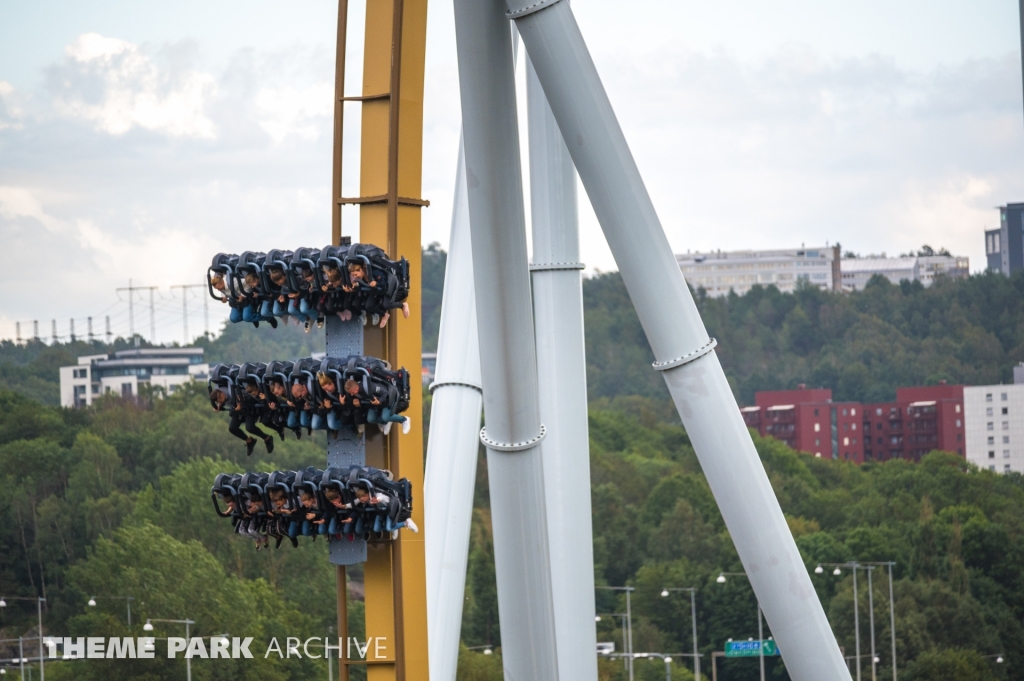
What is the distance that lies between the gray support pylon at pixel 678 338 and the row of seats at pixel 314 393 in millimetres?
2734

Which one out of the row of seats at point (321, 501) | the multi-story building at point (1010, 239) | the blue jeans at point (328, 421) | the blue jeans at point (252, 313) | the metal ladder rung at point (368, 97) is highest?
the multi-story building at point (1010, 239)

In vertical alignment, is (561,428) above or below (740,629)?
above

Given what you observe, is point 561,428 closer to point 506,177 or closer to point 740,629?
point 506,177

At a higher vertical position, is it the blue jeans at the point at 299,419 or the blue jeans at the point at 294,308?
the blue jeans at the point at 294,308

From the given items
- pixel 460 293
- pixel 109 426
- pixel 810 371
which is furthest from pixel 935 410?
pixel 460 293

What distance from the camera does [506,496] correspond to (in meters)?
15.5

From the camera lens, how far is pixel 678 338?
14.9 meters

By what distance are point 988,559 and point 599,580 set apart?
21.1m

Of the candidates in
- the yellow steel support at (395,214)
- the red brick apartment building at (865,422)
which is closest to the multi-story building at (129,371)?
the red brick apartment building at (865,422)

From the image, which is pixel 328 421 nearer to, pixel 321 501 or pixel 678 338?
pixel 321 501

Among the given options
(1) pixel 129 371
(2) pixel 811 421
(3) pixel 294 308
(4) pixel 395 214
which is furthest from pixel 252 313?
(1) pixel 129 371

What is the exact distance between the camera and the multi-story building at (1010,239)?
144 metres

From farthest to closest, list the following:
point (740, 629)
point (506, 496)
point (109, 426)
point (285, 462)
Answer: point (109, 426) → point (285, 462) → point (740, 629) → point (506, 496)

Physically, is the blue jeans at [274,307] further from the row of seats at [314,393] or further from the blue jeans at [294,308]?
the row of seats at [314,393]
